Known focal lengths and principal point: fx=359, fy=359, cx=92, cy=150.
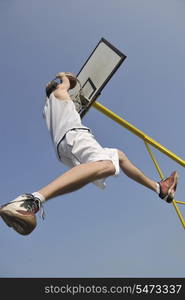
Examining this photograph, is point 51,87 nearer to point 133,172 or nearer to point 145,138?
point 133,172

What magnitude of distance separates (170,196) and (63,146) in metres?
1.66

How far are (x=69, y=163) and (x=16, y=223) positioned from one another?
1.12 metres

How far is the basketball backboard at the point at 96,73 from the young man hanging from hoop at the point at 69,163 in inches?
44.6

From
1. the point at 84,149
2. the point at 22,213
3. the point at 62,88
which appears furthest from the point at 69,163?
the point at 22,213

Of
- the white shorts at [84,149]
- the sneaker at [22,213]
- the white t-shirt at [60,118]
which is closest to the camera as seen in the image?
the sneaker at [22,213]

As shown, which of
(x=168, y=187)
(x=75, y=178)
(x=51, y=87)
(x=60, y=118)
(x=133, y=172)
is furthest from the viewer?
(x=168, y=187)

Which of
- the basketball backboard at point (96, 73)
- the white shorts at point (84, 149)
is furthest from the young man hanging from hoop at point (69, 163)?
the basketball backboard at point (96, 73)

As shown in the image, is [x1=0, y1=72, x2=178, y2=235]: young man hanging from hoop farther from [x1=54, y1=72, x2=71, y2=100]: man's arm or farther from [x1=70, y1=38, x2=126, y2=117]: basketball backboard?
[x1=70, y1=38, x2=126, y2=117]: basketball backboard

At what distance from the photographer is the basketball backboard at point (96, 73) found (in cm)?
530

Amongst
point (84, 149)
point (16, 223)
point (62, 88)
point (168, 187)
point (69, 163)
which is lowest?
point (16, 223)

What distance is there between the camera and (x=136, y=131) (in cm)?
577

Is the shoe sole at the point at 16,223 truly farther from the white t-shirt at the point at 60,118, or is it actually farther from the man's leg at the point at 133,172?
the man's leg at the point at 133,172

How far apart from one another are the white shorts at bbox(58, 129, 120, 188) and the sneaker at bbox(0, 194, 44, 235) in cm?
68

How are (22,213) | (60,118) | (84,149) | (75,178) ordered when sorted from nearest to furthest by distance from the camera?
(22,213) < (75,178) < (84,149) < (60,118)
